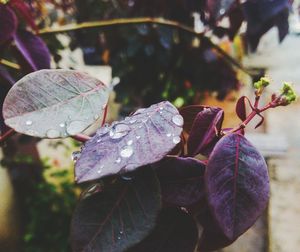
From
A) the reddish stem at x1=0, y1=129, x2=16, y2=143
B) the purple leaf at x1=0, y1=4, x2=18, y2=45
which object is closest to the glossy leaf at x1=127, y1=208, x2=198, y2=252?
the reddish stem at x1=0, y1=129, x2=16, y2=143

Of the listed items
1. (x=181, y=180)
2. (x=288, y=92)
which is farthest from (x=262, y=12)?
(x=181, y=180)

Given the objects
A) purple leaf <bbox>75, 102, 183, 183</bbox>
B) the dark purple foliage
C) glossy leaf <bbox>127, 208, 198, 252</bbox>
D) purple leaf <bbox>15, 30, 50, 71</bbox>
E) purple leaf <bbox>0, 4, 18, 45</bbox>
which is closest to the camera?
purple leaf <bbox>75, 102, 183, 183</bbox>

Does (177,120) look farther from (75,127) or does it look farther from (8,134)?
(8,134)

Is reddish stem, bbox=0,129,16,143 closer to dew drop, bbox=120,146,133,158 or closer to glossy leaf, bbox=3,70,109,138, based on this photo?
glossy leaf, bbox=3,70,109,138

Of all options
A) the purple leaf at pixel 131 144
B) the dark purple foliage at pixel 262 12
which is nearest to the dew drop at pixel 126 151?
the purple leaf at pixel 131 144

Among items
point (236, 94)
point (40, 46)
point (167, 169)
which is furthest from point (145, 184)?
point (236, 94)

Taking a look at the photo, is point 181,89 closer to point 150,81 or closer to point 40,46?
point 150,81

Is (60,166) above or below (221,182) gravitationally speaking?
below
